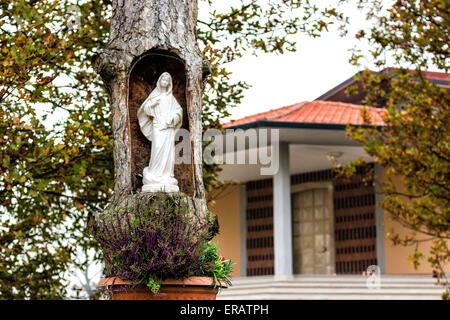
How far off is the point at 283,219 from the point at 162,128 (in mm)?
8360

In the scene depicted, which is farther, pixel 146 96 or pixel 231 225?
pixel 231 225

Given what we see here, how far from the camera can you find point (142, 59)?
7.12 meters

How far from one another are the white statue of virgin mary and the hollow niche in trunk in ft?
1.15

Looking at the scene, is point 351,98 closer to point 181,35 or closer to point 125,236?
point 181,35

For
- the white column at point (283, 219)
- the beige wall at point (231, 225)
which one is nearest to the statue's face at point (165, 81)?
the white column at point (283, 219)

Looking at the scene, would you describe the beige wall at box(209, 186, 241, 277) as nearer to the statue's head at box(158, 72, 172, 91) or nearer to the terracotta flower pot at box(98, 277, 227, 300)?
the statue's head at box(158, 72, 172, 91)

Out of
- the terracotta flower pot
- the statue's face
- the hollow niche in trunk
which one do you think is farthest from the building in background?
the terracotta flower pot

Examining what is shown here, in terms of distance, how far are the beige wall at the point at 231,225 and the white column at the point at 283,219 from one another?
3453mm

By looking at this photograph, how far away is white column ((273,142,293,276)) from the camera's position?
1458 cm

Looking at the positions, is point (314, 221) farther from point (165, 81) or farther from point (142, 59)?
point (165, 81)

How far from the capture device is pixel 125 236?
5.55 meters

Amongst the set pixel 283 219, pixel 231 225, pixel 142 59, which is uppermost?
pixel 142 59

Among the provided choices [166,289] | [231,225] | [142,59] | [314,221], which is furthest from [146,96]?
[231,225]
